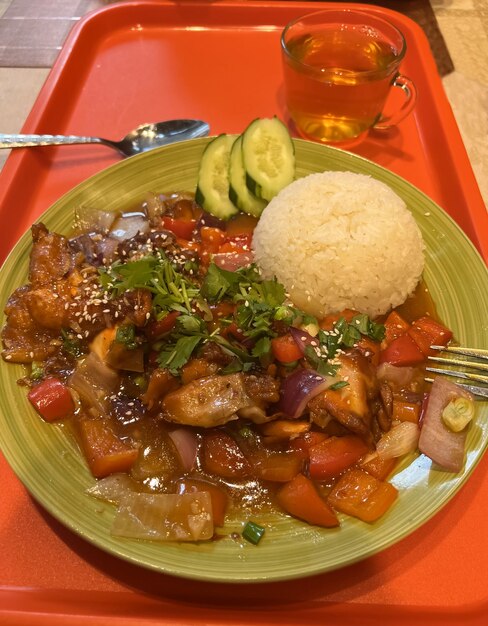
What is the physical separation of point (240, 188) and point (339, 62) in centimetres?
116

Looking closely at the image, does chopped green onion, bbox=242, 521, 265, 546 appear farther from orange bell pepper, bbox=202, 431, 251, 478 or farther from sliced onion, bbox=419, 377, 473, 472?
sliced onion, bbox=419, 377, 473, 472

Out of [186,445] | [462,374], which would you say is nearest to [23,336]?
[186,445]

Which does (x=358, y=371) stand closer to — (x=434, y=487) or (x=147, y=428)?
(x=434, y=487)

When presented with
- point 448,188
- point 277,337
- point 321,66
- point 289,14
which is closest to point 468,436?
point 277,337

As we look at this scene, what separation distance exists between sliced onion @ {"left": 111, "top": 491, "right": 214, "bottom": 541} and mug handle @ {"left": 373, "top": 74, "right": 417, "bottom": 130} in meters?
2.76

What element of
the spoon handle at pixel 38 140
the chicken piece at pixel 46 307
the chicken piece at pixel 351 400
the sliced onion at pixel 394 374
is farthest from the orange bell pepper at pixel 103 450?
the spoon handle at pixel 38 140

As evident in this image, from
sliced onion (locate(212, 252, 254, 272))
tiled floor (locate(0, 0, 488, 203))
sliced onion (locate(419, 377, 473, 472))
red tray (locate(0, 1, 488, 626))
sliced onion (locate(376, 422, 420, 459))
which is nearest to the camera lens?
red tray (locate(0, 1, 488, 626))

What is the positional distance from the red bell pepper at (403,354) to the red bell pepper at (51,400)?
1.47 m

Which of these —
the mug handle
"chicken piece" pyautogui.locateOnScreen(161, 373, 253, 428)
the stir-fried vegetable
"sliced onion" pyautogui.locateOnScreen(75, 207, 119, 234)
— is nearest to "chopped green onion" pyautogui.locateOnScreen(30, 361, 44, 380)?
the stir-fried vegetable

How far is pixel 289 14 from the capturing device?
4152 mm

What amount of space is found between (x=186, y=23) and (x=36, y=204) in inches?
86.8

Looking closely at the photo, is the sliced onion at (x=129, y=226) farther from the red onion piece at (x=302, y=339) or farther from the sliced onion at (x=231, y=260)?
the red onion piece at (x=302, y=339)

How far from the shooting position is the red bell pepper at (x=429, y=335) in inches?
97.2

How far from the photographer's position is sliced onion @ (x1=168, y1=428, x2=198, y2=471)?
216 cm
